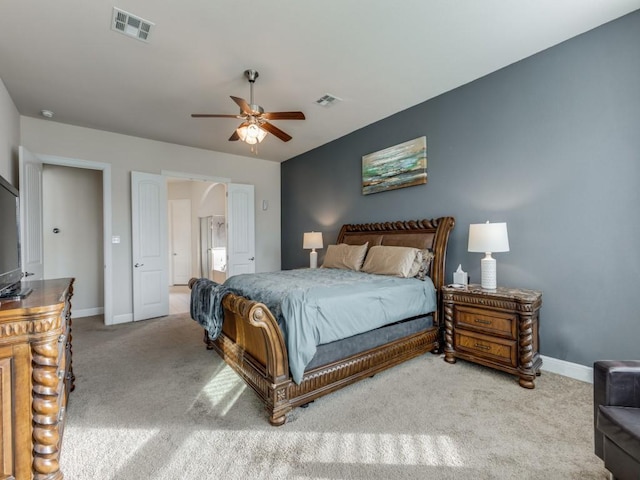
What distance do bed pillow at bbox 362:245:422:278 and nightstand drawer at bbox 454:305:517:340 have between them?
0.60 metres

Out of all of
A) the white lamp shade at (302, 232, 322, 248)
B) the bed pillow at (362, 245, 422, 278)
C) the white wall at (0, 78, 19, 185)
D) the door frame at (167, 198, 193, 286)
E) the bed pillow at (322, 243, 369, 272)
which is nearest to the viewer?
the white wall at (0, 78, 19, 185)

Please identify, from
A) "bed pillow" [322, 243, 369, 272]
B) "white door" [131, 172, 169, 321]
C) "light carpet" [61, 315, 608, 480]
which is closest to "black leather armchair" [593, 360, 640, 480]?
"light carpet" [61, 315, 608, 480]

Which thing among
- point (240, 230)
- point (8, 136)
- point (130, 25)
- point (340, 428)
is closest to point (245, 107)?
point (130, 25)

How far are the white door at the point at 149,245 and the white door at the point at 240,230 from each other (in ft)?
3.60

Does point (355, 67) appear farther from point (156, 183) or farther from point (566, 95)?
point (156, 183)

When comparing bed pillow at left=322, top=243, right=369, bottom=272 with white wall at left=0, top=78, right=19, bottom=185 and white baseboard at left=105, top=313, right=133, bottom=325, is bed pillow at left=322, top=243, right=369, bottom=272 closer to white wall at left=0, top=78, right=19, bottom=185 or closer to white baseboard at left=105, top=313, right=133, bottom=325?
white baseboard at left=105, top=313, right=133, bottom=325

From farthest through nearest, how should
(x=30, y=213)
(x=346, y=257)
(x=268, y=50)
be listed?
(x=346, y=257) → (x=30, y=213) → (x=268, y=50)

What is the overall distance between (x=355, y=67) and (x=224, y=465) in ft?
10.8

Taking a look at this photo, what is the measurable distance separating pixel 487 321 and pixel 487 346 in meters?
0.23

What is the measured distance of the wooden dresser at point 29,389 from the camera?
4.27 feet

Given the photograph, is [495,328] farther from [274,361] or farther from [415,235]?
[274,361]

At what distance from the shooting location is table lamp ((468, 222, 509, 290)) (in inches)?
107

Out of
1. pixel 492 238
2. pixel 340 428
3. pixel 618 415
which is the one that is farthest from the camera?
pixel 492 238

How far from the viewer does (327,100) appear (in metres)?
3.62
